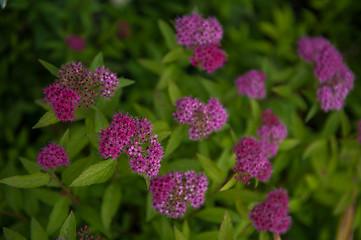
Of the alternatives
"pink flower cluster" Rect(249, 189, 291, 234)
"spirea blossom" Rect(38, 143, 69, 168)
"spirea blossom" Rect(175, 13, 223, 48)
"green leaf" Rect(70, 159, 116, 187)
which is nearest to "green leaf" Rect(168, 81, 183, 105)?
"spirea blossom" Rect(175, 13, 223, 48)

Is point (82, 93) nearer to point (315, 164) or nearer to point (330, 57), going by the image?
point (330, 57)

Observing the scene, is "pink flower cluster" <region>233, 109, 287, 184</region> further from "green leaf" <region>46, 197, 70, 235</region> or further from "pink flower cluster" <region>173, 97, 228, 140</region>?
"green leaf" <region>46, 197, 70, 235</region>

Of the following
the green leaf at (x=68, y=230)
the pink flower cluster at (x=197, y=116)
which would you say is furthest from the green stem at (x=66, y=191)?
the pink flower cluster at (x=197, y=116)

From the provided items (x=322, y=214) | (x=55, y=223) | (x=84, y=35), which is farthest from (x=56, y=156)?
(x=322, y=214)

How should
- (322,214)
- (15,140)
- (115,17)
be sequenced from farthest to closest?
(115,17), (322,214), (15,140)

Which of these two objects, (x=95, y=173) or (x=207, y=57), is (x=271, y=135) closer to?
(x=207, y=57)

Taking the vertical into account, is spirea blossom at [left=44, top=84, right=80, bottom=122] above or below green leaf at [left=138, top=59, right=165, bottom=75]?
above

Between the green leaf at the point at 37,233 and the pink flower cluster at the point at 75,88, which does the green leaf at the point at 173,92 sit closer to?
the pink flower cluster at the point at 75,88
